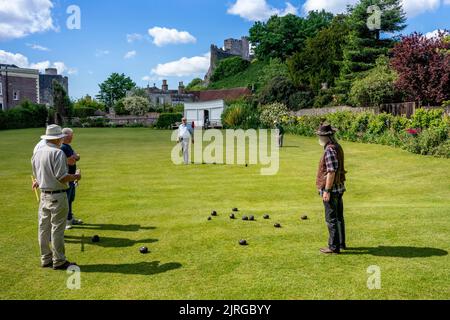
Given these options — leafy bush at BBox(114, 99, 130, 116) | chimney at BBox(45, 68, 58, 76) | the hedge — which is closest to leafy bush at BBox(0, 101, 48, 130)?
leafy bush at BBox(114, 99, 130, 116)

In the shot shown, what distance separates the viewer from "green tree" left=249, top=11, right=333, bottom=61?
7738 cm

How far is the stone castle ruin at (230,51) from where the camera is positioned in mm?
121044

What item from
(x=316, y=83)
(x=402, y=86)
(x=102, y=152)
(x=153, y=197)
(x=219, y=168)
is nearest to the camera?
(x=153, y=197)

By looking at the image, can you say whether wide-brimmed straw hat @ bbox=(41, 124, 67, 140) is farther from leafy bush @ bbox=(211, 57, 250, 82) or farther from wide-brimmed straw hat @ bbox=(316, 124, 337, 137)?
leafy bush @ bbox=(211, 57, 250, 82)

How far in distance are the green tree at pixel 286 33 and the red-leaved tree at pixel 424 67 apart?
50494 millimetres

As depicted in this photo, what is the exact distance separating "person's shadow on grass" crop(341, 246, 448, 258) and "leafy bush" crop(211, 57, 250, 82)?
103 m

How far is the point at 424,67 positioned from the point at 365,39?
19.7 meters

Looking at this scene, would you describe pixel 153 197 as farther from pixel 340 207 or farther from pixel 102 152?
pixel 102 152

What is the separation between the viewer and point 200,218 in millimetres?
10234

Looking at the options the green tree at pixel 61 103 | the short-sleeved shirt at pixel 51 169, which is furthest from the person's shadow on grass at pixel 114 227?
the green tree at pixel 61 103

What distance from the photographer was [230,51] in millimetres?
131000

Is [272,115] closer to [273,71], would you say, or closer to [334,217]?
[273,71]

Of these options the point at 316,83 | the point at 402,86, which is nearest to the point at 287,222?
the point at 402,86
